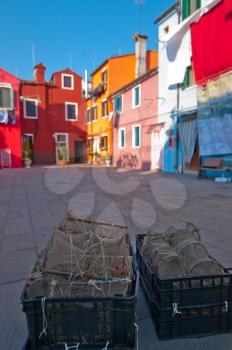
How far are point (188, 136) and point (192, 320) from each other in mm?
11576

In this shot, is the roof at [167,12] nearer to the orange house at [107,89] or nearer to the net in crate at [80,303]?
the orange house at [107,89]

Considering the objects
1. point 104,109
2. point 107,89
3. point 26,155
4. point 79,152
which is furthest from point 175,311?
point 79,152

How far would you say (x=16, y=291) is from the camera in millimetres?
2475

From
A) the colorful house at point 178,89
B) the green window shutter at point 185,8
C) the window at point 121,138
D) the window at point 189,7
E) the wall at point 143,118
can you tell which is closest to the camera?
the window at point 189,7

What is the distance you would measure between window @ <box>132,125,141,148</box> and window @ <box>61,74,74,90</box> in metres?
10.8

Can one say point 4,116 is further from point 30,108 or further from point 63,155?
point 63,155

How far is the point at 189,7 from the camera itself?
12.0 metres

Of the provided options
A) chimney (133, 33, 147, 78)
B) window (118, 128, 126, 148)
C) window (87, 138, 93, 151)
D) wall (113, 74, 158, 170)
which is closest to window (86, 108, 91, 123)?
window (87, 138, 93, 151)

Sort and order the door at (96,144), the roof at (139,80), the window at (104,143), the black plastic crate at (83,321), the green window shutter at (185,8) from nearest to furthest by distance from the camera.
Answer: the black plastic crate at (83,321)
the green window shutter at (185,8)
the roof at (139,80)
the window at (104,143)
the door at (96,144)

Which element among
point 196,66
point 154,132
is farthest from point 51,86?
point 196,66

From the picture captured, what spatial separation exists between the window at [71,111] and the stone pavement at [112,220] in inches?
735

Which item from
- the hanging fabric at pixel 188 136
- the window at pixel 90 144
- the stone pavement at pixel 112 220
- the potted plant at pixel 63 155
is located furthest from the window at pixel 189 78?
the window at pixel 90 144

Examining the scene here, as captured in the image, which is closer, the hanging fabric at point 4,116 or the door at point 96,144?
the hanging fabric at point 4,116

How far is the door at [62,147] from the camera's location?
23.7 metres
